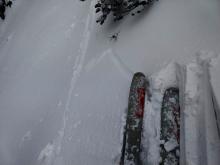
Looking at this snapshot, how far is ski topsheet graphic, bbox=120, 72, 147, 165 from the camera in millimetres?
1975

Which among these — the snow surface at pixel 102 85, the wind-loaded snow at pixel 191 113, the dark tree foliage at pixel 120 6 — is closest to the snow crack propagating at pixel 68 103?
the snow surface at pixel 102 85

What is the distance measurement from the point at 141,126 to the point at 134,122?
0.23 feet

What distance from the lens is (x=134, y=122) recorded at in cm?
215

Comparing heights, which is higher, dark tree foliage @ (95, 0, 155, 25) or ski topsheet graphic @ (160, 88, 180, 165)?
dark tree foliage @ (95, 0, 155, 25)

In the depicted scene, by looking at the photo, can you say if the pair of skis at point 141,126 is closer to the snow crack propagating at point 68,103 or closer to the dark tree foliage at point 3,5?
the snow crack propagating at point 68,103

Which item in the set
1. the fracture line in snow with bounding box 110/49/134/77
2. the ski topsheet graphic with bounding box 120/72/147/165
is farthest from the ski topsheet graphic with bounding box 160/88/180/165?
the fracture line in snow with bounding box 110/49/134/77

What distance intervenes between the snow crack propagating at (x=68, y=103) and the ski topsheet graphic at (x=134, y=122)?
822 mm

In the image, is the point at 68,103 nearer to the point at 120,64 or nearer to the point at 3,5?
the point at 120,64

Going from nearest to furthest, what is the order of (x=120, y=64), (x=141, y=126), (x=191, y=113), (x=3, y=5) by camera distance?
(x=191, y=113) < (x=141, y=126) < (x=120, y=64) < (x=3, y=5)

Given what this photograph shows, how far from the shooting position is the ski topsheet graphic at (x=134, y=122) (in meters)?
1.97

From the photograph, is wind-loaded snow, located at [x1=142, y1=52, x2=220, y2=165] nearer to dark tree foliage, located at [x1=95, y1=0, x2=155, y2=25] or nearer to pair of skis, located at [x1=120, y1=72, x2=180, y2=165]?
pair of skis, located at [x1=120, y1=72, x2=180, y2=165]

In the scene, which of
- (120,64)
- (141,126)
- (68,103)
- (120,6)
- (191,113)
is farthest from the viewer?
(120,6)

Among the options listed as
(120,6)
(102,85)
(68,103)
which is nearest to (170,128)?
(102,85)

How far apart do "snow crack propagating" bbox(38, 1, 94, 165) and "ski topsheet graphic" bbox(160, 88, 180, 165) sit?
1.12 m
